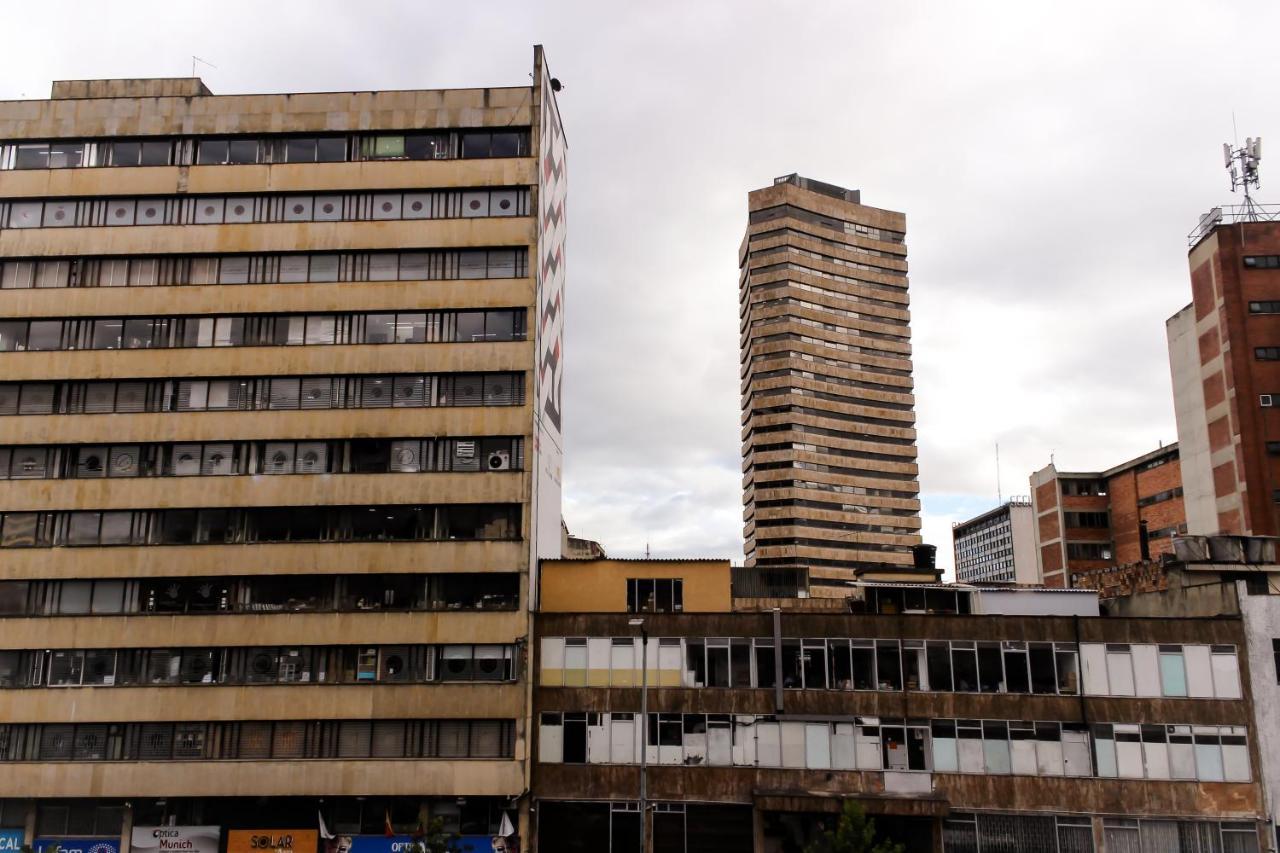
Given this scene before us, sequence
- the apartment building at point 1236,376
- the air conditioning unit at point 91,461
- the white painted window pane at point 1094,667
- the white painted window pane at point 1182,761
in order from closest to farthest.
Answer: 1. the white painted window pane at point 1182,761
2. the white painted window pane at point 1094,667
3. the air conditioning unit at point 91,461
4. the apartment building at point 1236,376

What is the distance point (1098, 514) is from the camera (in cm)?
10900

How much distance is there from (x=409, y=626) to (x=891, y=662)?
20.5m

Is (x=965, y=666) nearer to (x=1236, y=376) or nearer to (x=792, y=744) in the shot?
(x=792, y=744)

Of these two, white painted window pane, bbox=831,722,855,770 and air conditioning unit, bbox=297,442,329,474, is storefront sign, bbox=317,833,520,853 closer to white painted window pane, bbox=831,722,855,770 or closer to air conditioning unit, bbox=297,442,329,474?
white painted window pane, bbox=831,722,855,770

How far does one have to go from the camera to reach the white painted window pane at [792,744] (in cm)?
3912

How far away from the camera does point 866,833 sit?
32531 millimetres

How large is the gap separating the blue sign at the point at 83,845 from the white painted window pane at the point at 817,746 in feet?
96.4

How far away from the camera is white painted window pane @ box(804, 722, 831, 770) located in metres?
39.0

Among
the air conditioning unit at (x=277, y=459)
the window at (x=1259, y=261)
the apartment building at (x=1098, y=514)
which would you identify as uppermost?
the window at (x=1259, y=261)

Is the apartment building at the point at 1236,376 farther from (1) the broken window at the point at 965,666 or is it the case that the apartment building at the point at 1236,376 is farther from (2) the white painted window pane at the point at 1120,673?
(1) the broken window at the point at 965,666

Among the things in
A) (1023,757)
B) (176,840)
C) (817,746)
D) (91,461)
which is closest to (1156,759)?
(1023,757)

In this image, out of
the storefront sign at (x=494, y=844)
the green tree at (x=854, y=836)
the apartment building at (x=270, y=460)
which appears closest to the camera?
the green tree at (x=854, y=836)

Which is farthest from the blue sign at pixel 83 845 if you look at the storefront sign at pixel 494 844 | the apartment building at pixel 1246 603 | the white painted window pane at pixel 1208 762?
the apartment building at pixel 1246 603

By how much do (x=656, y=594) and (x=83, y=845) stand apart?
87.0 feet
